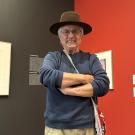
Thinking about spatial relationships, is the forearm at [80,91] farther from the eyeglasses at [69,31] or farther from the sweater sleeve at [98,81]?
the eyeglasses at [69,31]

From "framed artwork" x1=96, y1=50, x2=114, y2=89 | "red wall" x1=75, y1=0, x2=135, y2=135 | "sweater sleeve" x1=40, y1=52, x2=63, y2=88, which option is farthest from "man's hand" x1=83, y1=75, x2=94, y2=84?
"framed artwork" x1=96, y1=50, x2=114, y2=89

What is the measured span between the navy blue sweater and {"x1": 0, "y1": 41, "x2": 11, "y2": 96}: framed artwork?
1.29m

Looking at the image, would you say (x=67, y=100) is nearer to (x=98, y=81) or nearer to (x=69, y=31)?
(x=98, y=81)

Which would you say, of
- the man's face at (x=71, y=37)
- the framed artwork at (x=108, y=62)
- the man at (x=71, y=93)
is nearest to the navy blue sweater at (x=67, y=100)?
the man at (x=71, y=93)

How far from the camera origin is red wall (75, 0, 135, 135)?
2.58 m

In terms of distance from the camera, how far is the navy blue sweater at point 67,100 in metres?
1.54

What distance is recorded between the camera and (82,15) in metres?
3.37

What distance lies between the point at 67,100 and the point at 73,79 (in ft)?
0.43

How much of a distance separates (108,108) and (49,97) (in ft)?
4.43

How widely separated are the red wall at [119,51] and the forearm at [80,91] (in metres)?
1.11

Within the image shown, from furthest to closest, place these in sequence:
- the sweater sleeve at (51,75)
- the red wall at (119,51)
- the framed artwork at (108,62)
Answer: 1. the framed artwork at (108,62)
2. the red wall at (119,51)
3. the sweater sleeve at (51,75)

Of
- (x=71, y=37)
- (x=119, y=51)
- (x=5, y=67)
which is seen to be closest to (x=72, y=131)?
(x=71, y=37)

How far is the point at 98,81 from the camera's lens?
5.24 ft

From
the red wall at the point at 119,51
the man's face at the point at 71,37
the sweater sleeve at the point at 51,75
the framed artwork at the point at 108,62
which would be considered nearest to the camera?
the sweater sleeve at the point at 51,75
